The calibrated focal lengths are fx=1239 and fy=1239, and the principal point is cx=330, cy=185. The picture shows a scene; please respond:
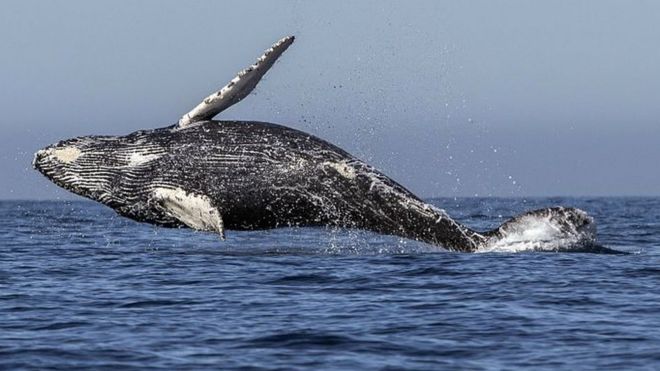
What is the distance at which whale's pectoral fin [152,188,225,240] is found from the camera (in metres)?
19.6

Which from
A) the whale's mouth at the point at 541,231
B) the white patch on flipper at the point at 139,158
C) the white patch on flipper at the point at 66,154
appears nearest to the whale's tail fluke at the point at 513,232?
the whale's mouth at the point at 541,231

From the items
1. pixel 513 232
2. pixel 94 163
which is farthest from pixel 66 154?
pixel 513 232

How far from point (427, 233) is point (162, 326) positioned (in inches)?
259

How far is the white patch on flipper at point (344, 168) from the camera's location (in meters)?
20.8

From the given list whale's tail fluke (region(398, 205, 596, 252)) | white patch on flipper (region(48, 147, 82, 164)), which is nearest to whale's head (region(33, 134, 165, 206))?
white patch on flipper (region(48, 147, 82, 164))

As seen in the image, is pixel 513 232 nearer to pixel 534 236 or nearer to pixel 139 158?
pixel 534 236

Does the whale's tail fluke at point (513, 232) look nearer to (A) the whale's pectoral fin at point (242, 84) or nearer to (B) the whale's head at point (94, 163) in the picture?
(A) the whale's pectoral fin at point (242, 84)

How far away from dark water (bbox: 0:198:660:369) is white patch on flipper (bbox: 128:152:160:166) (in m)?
1.91

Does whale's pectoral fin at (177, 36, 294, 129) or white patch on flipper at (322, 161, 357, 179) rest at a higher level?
whale's pectoral fin at (177, 36, 294, 129)

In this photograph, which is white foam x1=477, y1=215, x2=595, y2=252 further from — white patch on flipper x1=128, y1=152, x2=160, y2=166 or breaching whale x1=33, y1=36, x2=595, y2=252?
white patch on flipper x1=128, y1=152, x2=160, y2=166

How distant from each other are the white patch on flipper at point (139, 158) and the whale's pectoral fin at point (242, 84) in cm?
111

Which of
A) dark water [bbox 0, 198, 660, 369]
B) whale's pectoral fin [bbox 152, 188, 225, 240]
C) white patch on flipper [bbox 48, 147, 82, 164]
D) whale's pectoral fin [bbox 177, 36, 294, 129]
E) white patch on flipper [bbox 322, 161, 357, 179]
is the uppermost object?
whale's pectoral fin [bbox 177, 36, 294, 129]

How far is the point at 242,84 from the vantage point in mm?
20297

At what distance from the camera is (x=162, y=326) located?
52.4ft
